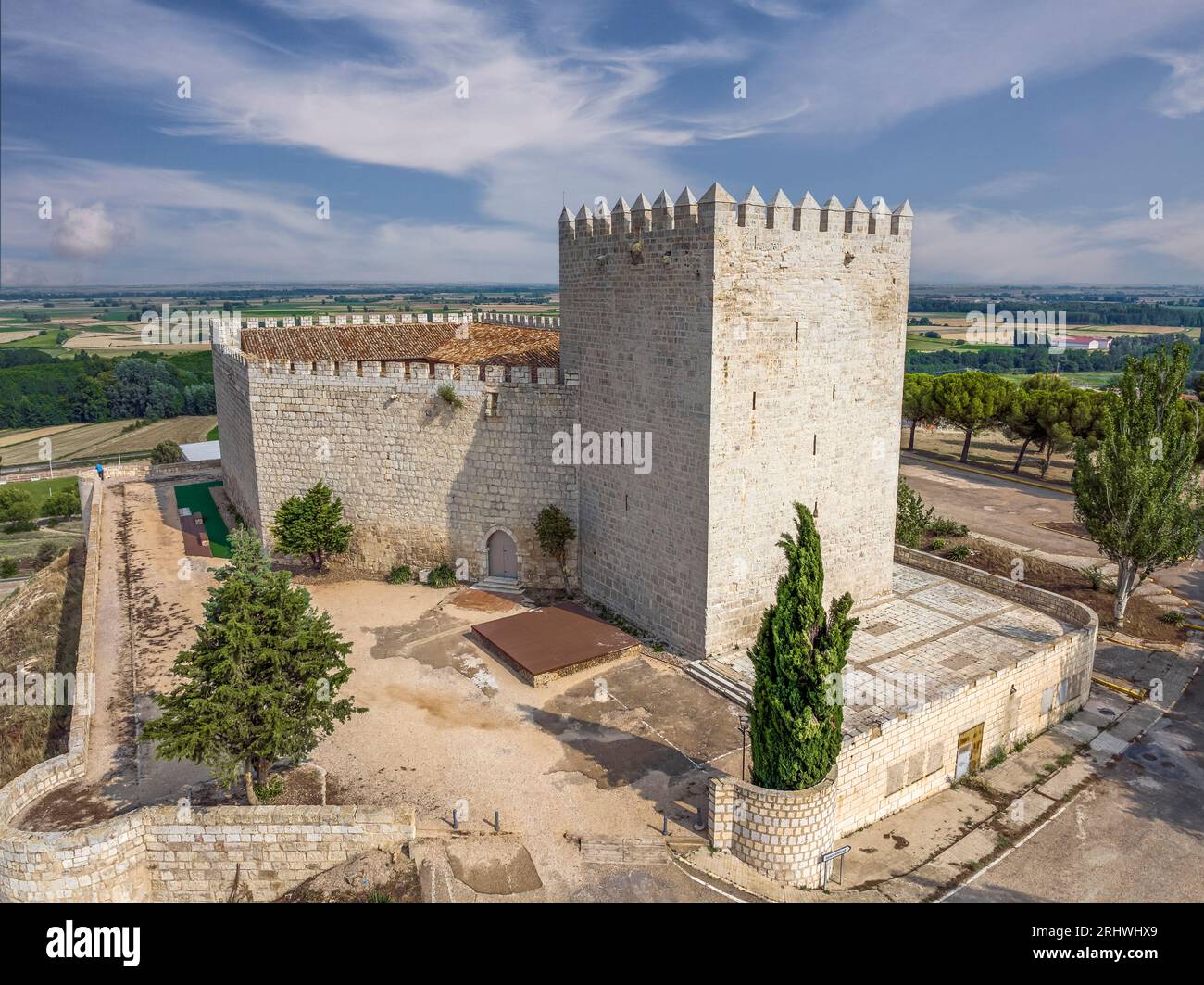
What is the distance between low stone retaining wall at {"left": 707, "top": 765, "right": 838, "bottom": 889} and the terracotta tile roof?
1455 centimetres

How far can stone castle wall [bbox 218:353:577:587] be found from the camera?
18641 millimetres

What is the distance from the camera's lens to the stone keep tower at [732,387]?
1441 centimetres

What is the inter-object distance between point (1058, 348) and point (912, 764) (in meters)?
119

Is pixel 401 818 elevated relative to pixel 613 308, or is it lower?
lower

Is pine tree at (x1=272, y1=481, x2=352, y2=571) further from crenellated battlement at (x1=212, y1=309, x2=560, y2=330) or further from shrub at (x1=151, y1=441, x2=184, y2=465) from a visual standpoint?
shrub at (x1=151, y1=441, x2=184, y2=465)

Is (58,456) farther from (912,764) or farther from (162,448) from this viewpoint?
(912,764)

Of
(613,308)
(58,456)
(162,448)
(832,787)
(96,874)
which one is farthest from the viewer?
(58,456)

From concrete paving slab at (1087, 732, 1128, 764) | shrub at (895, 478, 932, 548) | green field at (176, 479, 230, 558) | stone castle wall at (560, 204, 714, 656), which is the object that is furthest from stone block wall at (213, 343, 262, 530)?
concrete paving slab at (1087, 732, 1128, 764)

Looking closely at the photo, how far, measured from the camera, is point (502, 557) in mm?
19719

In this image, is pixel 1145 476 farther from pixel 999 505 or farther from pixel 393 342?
pixel 393 342

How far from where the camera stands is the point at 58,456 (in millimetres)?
70250

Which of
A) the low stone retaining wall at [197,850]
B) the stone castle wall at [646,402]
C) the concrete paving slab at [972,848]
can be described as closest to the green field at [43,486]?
the stone castle wall at [646,402]

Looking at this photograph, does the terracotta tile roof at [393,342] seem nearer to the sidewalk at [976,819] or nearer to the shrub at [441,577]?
the shrub at [441,577]
